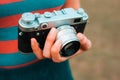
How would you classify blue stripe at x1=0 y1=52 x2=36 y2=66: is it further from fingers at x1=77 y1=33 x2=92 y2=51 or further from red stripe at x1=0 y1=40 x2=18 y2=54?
fingers at x1=77 y1=33 x2=92 y2=51

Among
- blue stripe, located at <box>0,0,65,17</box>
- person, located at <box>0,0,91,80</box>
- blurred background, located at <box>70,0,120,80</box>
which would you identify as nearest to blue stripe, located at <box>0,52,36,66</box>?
person, located at <box>0,0,91,80</box>

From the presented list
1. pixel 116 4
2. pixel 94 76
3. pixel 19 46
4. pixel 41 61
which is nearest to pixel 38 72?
pixel 41 61

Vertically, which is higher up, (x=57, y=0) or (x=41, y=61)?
(x=57, y=0)

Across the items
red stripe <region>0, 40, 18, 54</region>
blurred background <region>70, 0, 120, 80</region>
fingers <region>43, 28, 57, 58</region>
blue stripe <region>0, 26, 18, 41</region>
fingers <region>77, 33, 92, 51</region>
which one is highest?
fingers <region>43, 28, 57, 58</region>

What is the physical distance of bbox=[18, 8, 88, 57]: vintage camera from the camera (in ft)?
2.16

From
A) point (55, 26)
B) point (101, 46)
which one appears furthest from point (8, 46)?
point (101, 46)

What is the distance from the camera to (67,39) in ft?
2.21

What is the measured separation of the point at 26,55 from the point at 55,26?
0.46 ft

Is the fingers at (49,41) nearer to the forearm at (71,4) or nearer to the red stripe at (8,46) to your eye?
the red stripe at (8,46)

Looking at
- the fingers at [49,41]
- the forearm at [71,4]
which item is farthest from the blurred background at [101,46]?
the fingers at [49,41]

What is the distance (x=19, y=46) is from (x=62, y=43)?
0.11 meters

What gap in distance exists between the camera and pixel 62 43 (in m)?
0.67

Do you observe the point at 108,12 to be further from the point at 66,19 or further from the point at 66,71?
the point at 66,19

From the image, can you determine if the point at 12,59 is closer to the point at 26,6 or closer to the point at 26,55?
the point at 26,55
